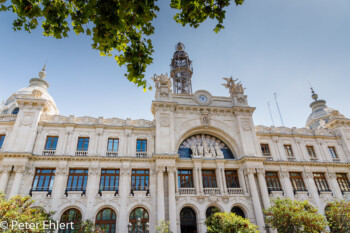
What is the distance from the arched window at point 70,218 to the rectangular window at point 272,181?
21.2 m

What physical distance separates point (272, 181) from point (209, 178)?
8119mm

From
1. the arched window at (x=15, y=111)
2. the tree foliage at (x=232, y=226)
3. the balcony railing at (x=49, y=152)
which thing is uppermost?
the arched window at (x=15, y=111)

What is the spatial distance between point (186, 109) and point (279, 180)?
566 inches

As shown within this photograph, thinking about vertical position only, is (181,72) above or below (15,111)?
above

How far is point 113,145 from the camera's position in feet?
82.3

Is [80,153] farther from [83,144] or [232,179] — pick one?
[232,179]

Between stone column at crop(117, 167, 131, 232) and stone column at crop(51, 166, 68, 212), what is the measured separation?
18.2ft

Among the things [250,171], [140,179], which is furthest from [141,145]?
[250,171]

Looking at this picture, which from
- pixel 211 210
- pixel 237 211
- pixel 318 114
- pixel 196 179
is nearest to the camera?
pixel 211 210

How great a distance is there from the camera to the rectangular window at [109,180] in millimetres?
22547

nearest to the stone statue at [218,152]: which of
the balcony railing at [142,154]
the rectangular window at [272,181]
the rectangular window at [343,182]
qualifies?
the rectangular window at [272,181]

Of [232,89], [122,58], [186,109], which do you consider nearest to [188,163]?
[186,109]

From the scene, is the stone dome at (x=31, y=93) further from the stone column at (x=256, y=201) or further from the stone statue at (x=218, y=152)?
the stone column at (x=256, y=201)

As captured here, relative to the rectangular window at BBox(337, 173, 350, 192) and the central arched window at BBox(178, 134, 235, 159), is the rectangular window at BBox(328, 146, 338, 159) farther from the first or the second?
the central arched window at BBox(178, 134, 235, 159)
